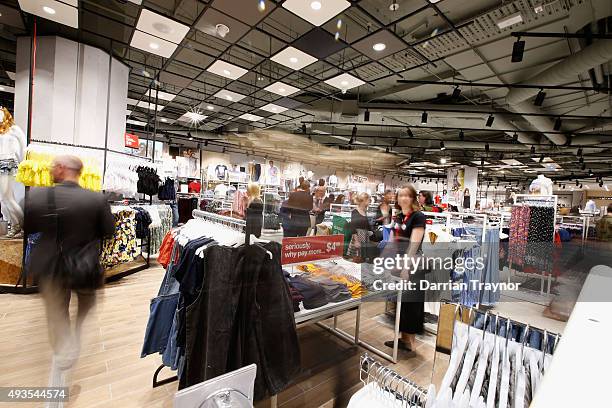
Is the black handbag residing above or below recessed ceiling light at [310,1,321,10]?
below

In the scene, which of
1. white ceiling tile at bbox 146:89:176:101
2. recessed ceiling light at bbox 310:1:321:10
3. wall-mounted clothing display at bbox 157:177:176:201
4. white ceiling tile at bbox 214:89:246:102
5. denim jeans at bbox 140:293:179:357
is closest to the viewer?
denim jeans at bbox 140:293:179:357

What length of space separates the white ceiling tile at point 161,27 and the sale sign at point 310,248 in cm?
418

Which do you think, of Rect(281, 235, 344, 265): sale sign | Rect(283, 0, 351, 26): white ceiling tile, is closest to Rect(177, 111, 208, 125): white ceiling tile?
Rect(283, 0, 351, 26): white ceiling tile

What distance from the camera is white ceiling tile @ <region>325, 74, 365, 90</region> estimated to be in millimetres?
6180

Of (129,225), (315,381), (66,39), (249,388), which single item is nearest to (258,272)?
(249,388)

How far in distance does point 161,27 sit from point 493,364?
18.4 ft

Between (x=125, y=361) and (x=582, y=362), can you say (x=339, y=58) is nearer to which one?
(x=125, y=361)

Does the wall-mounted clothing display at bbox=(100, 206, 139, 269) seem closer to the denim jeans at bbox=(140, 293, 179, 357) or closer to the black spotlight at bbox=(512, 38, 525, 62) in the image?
the denim jeans at bbox=(140, 293, 179, 357)

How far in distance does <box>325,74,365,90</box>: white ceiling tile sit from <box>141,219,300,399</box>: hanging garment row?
5.34 meters

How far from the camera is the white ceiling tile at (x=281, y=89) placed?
263 inches

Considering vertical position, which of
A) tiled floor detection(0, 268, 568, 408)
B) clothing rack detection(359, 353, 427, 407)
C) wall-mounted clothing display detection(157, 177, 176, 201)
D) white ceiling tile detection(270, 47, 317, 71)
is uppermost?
white ceiling tile detection(270, 47, 317, 71)

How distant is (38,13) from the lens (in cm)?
421

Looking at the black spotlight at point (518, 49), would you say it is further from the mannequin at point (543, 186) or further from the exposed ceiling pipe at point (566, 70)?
the mannequin at point (543, 186)

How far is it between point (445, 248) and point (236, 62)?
5203 millimetres
